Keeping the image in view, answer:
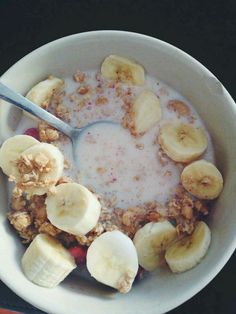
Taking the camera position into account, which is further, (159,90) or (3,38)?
(3,38)

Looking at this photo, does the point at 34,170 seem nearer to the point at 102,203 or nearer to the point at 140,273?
the point at 102,203

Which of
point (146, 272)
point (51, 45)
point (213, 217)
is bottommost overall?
point (146, 272)

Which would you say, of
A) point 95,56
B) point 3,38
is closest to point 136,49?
point 95,56

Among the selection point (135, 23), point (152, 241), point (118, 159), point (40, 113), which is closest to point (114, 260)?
point (152, 241)

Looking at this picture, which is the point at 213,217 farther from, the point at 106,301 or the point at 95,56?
the point at 95,56

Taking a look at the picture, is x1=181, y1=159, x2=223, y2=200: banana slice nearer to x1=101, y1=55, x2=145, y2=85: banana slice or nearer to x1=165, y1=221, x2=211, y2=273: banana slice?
x1=165, y1=221, x2=211, y2=273: banana slice

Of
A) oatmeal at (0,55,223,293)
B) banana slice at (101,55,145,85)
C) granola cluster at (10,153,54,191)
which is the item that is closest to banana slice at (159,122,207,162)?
oatmeal at (0,55,223,293)
